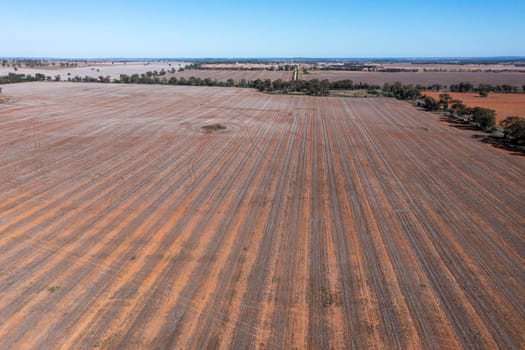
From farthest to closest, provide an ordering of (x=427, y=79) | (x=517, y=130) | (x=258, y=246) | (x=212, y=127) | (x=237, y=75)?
1. (x=237, y=75)
2. (x=427, y=79)
3. (x=212, y=127)
4. (x=517, y=130)
5. (x=258, y=246)

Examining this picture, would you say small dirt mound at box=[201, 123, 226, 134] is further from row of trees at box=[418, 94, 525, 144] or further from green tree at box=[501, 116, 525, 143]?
row of trees at box=[418, 94, 525, 144]

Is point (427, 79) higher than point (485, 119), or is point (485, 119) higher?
point (427, 79)

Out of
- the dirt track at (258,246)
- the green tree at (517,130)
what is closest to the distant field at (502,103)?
the green tree at (517,130)

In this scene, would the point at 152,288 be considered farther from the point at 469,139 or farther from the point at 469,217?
the point at 469,139

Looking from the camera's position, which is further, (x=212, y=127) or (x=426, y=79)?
(x=426, y=79)

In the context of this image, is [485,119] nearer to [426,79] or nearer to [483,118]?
[483,118]

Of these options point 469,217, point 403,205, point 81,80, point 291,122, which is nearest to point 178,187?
point 403,205

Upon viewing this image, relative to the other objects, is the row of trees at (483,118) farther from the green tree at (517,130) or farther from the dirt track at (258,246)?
the dirt track at (258,246)

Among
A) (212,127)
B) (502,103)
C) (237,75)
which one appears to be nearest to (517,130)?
(212,127)
